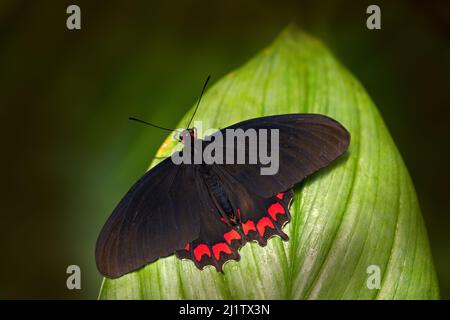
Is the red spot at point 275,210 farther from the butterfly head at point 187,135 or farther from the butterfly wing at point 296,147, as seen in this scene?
the butterfly head at point 187,135

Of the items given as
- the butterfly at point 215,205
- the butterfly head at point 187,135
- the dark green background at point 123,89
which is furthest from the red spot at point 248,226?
the dark green background at point 123,89

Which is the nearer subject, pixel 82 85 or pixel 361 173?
pixel 361 173

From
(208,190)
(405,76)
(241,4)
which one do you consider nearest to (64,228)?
(208,190)

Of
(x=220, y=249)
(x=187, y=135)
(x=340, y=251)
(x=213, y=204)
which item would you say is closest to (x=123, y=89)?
(x=187, y=135)

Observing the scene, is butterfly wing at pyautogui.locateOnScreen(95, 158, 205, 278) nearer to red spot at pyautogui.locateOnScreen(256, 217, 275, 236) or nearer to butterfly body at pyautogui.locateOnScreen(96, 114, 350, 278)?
butterfly body at pyautogui.locateOnScreen(96, 114, 350, 278)
